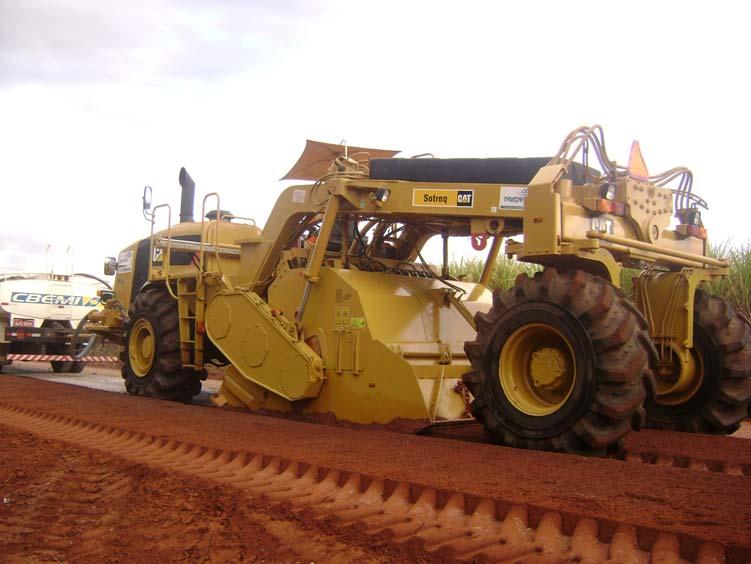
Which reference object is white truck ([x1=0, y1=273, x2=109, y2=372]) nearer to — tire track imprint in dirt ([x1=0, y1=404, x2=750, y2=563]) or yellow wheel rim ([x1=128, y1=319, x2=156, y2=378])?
yellow wheel rim ([x1=128, y1=319, x2=156, y2=378])

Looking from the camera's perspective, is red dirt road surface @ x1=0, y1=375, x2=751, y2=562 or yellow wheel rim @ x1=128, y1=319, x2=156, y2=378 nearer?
red dirt road surface @ x1=0, y1=375, x2=751, y2=562

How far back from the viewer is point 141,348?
10.5 meters

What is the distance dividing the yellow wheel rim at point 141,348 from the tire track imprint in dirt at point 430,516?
4.44m

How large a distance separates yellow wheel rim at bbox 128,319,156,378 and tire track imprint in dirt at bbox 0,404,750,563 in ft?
14.6

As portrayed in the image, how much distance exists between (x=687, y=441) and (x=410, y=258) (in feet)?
12.1

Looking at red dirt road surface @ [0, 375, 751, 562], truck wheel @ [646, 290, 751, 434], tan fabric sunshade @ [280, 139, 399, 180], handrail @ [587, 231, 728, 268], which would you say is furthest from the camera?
tan fabric sunshade @ [280, 139, 399, 180]

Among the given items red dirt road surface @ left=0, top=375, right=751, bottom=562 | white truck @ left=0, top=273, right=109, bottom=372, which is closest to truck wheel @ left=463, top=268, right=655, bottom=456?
red dirt road surface @ left=0, top=375, right=751, bottom=562

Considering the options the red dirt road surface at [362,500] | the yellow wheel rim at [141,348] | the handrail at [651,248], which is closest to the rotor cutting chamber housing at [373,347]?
the red dirt road surface at [362,500]

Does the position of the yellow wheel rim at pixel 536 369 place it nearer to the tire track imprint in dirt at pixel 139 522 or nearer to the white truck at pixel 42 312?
the tire track imprint in dirt at pixel 139 522

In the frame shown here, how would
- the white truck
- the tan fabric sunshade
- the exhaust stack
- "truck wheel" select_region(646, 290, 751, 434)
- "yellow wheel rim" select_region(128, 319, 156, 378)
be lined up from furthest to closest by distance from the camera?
the white truck, the exhaust stack, "yellow wheel rim" select_region(128, 319, 156, 378), the tan fabric sunshade, "truck wheel" select_region(646, 290, 751, 434)

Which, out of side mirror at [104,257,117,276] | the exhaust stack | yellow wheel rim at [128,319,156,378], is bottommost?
yellow wheel rim at [128,319,156,378]

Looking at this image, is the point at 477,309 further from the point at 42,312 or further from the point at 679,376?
the point at 42,312

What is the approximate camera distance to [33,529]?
439cm

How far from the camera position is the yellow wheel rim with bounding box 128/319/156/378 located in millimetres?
10250
